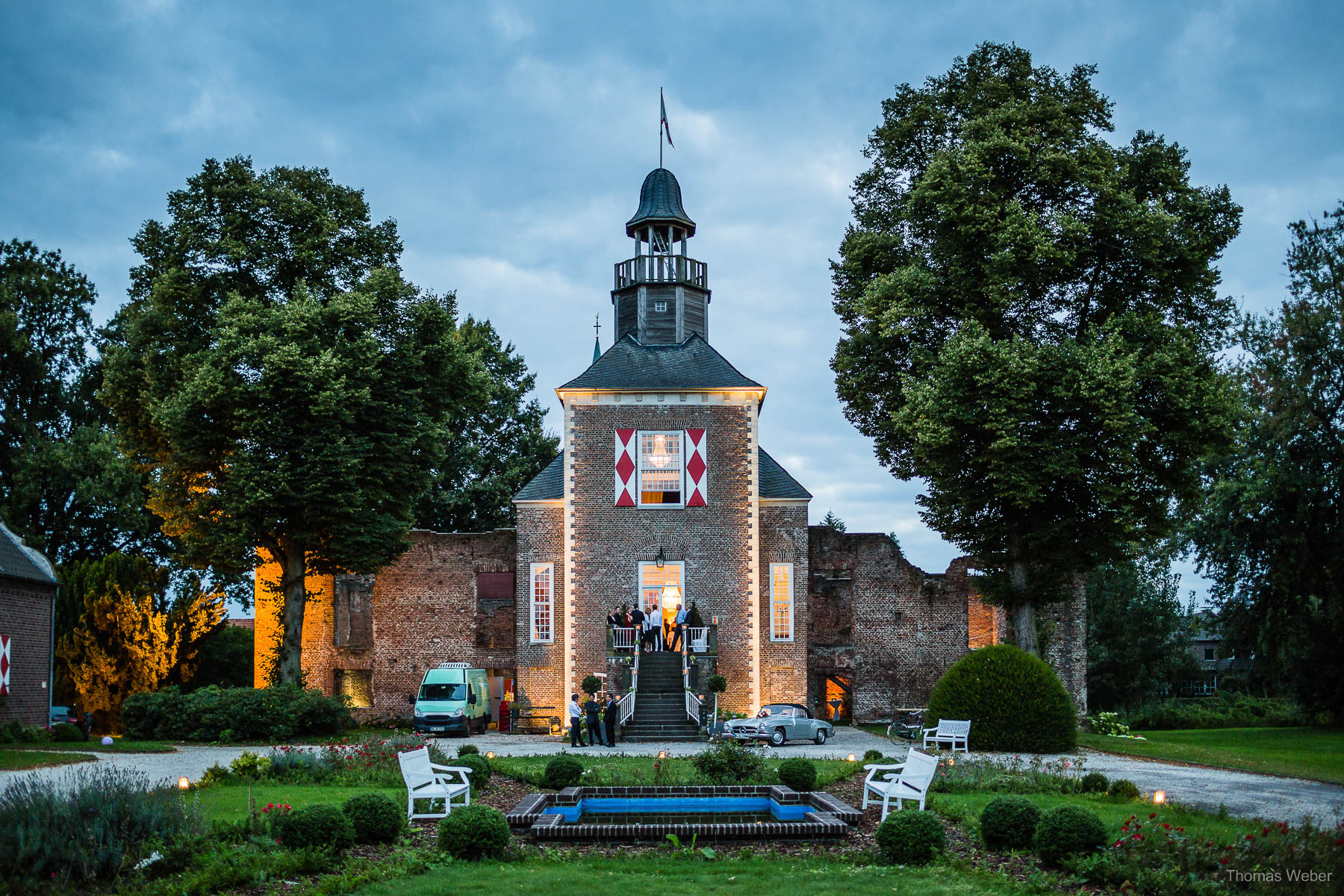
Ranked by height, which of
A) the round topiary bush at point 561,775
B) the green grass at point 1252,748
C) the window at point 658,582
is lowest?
the green grass at point 1252,748

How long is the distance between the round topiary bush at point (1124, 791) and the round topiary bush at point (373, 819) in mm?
9468

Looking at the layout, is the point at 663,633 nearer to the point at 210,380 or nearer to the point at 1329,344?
the point at 210,380

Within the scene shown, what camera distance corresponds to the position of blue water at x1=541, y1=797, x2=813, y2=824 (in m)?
12.4

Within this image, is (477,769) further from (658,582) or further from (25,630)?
(25,630)

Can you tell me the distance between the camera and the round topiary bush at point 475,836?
1041 cm

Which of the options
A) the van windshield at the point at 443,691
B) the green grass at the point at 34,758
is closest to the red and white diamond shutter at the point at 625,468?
the van windshield at the point at 443,691

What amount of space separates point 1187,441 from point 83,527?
33824 millimetres

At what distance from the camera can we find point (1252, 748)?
2455 centimetres

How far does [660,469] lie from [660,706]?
6892 mm

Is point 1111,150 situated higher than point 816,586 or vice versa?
point 1111,150

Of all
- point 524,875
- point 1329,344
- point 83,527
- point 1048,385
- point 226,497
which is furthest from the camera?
point 83,527

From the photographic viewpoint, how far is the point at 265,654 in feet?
111

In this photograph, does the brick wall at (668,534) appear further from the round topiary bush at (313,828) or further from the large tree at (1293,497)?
the round topiary bush at (313,828)

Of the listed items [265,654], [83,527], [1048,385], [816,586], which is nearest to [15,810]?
[1048,385]
